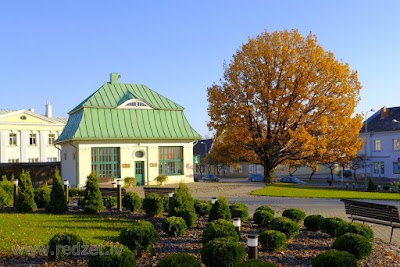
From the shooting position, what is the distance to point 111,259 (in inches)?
284

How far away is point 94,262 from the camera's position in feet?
23.9

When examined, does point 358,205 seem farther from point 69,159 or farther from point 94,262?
point 69,159

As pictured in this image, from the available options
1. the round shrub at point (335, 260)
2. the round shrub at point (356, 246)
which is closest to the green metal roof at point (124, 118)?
the round shrub at point (356, 246)

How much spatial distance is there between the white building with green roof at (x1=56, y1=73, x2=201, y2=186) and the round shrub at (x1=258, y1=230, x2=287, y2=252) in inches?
992

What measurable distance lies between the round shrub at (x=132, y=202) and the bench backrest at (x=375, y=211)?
290 inches

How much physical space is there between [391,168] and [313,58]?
94.5 ft

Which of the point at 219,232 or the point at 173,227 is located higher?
the point at 219,232

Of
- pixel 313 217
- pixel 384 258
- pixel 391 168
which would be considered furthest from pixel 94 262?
pixel 391 168

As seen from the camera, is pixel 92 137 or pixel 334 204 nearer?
pixel 334 204

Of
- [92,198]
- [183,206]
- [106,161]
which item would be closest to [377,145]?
[106,161]

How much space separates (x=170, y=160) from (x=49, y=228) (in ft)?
77.8

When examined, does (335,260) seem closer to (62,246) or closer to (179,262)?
(179,262)

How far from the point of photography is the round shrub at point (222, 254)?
26.4 ft

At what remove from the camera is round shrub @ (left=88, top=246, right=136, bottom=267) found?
7.20 meters
